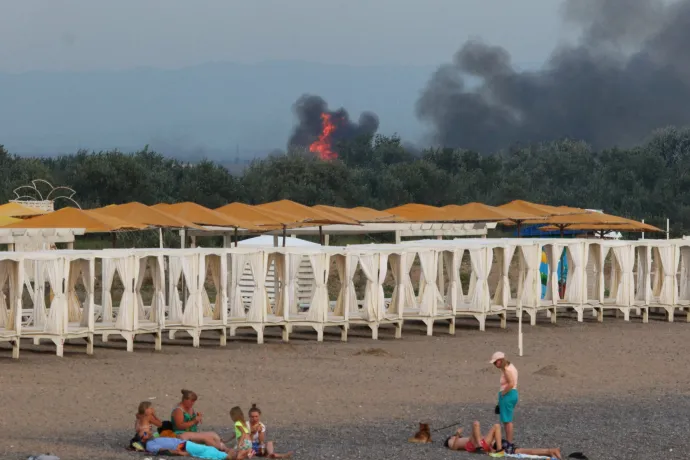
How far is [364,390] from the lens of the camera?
65.0 ft

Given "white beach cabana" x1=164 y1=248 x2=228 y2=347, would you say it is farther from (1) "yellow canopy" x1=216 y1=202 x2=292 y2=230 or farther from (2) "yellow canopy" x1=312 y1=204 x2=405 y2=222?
(2) "yellow canopy" x1=312 y1=204 x2=405 y2=222

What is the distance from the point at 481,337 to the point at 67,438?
13.2 m

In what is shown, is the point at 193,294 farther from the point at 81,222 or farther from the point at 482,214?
the point at 482,214

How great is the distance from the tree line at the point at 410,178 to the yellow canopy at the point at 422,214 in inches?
932

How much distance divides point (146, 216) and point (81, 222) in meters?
1.81

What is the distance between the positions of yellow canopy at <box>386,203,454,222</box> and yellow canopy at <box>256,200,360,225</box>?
2497mm

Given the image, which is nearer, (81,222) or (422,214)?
(81,222)

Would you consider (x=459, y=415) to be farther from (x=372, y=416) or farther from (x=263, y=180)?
(x=263, y=180)

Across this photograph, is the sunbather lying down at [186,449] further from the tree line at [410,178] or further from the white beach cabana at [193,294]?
the tree line at [410,178]

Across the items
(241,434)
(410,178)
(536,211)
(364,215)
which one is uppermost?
(410,178)

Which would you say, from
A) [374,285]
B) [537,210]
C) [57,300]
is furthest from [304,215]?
[57,300]

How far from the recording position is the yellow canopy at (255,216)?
2912cm

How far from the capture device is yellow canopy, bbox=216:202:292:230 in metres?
29.1

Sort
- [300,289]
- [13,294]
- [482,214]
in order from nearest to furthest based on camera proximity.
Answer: [13,294], [300,289], [482,214]
